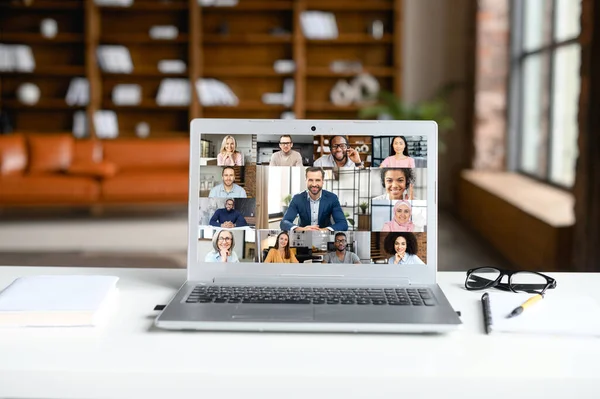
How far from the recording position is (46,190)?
5.16 meters

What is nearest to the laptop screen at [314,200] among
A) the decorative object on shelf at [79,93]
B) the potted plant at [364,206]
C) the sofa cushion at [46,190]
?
the potted plant at [364,206]

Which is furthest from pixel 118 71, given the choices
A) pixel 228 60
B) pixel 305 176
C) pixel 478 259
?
pixel 305 176

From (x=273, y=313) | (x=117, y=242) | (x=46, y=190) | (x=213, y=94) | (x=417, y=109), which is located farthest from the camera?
(x=213, y=94)

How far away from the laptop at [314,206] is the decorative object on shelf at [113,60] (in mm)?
5514

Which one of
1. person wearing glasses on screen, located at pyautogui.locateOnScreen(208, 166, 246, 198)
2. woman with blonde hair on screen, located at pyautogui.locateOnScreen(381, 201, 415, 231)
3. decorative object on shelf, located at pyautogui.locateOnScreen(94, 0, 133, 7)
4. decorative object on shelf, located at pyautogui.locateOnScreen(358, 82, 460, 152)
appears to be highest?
decorative object on shelf, located at pyautogui.locateOnScreen(94, 0, 133, 7)

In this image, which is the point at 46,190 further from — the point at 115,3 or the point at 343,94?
the point at 343,94

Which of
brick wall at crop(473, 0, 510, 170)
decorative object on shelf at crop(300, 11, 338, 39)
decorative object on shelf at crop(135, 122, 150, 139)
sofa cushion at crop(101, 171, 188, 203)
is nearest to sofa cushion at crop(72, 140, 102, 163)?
sofa cushion at crop(101, 171, 188, 203)

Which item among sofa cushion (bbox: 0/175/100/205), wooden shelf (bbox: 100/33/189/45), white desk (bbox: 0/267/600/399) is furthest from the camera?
wooden shelf (bbox: 100/33/189/45)

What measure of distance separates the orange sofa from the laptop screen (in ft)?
13.0

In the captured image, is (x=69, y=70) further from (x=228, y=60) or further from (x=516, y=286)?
(x=516, y=286)

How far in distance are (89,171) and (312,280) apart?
4.32 metres

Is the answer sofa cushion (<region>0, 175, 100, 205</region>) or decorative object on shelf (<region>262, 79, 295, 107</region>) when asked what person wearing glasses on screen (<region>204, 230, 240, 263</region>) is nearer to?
sofa cushion (<region>0, 175, 100, 205</region>)

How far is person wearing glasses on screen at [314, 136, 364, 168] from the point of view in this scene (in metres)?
1.28

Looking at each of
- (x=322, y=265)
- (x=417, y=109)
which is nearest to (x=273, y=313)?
(x=322, y=265)
